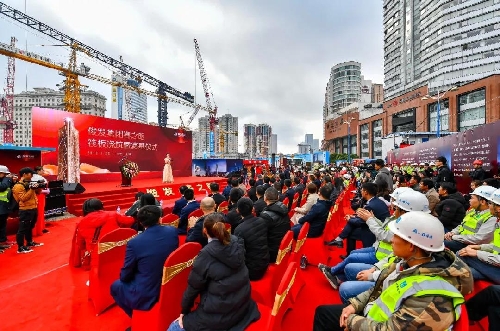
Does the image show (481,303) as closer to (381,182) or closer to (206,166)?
(381,182)

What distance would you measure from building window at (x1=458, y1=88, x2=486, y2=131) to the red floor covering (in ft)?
124

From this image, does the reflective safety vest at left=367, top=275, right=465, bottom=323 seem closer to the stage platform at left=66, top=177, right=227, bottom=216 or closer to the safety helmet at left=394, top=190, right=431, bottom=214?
the safety helmet at left=394, top=190, right=431, bottom=214

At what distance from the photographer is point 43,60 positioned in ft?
92.0

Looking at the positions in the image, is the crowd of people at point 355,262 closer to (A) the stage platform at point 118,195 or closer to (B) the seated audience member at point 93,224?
(B) the seated audience member at point 93,224

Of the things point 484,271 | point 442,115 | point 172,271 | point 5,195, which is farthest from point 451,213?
A: point 442,115

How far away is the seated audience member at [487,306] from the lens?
1.97 meters

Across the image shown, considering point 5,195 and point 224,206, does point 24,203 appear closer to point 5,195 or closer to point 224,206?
point 5,195

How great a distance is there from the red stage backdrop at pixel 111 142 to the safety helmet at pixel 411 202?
44.1 feet

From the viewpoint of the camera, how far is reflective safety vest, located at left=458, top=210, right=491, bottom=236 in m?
2.78

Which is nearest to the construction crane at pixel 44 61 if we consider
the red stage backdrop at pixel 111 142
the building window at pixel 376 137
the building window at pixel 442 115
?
the red stage backdrop at pixel 111 142

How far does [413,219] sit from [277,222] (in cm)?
217

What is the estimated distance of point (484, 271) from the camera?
2471 mm

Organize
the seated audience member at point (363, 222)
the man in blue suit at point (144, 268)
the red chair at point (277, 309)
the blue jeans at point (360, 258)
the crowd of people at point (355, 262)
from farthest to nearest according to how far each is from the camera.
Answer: the seated audience member at point (363, 222) → the blue jeans at point (360, 258) → the man in blue suit at point (144, 268) → the red chair at point (277, 309) → the crowd of people at point (355, 262)

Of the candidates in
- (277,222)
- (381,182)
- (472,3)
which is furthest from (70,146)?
(472,3)
